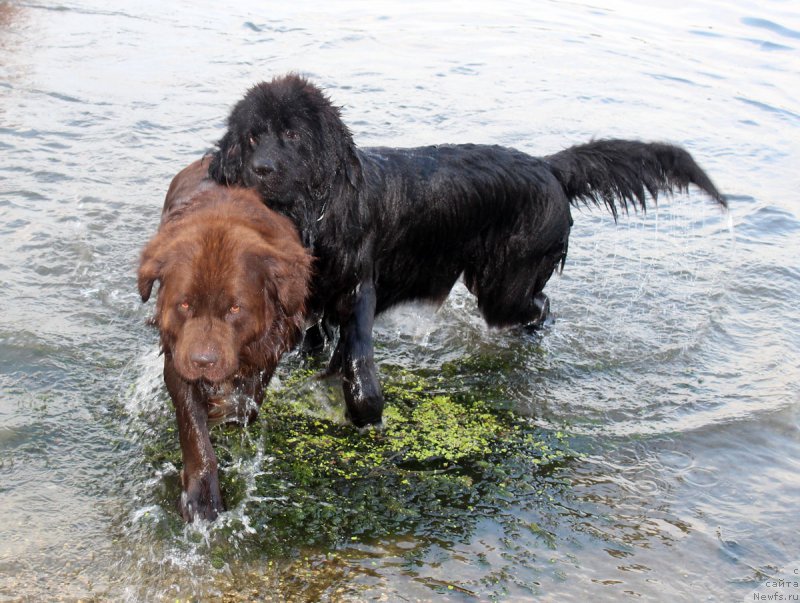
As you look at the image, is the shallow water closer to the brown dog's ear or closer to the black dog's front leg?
the black dog's front leg

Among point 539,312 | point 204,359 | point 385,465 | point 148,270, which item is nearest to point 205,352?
point 204,359

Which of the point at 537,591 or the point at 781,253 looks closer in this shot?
the point at 537,591

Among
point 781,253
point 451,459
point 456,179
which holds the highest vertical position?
point 456,179

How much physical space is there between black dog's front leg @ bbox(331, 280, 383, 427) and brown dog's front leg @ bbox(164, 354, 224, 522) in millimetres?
1019

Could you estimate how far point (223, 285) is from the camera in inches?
149

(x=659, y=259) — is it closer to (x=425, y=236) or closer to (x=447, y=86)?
(x=425, y=236)

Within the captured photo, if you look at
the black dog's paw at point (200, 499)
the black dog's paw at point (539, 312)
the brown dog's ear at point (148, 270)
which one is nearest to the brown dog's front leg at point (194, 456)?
the black dog's paw at point (200, 499)

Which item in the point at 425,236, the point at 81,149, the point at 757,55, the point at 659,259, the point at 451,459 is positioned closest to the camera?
the point at 451,459

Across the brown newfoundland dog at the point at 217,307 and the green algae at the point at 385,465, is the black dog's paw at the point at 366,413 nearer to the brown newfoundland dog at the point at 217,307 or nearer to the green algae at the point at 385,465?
the green algae at the point at 385,465

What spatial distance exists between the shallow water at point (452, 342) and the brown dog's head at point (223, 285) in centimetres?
85

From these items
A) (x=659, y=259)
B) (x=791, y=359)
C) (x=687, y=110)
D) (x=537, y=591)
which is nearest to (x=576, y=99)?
(x=687, y=110)

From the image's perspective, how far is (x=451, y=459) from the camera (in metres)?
4.93

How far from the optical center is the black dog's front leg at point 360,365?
4953 millimetres

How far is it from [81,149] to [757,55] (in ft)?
36.2
